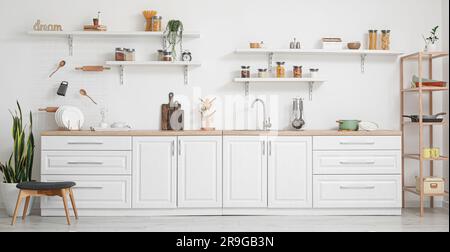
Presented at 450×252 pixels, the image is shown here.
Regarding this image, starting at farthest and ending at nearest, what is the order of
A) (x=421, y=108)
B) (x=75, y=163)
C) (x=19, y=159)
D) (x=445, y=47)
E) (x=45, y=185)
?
(x=445, y=47), (x=421, y=108), (x=19, y=159), (x=75, y=163), (x=45, y=185)

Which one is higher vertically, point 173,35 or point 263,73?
point 173,35

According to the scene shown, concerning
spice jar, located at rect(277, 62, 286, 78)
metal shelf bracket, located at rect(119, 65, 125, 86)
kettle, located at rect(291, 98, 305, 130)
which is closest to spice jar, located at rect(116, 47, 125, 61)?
metal shelf bracket, located at rect(119, 65, 125, 86)

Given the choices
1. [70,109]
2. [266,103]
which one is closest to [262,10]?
[266,103]

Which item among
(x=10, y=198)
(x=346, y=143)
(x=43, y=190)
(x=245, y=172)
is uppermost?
(x=346, y=143)

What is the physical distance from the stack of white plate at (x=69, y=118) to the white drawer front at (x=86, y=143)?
0.28 m

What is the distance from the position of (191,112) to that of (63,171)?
4.50 feet

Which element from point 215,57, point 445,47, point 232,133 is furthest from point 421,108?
point 215,57

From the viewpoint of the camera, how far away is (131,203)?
5.30m

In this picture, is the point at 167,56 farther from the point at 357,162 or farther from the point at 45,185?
the point at 357,162

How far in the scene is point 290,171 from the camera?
17.5ft

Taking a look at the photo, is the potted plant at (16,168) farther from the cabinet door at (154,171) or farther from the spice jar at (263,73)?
the spice jar at (263,73)

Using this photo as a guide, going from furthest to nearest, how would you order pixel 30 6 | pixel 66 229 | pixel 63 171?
pixel 30 6 < pixel 63 171 < pixel 66 229

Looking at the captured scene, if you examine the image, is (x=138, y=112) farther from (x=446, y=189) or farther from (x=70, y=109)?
(x=446, y=189)

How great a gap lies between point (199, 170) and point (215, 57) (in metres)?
1.21
